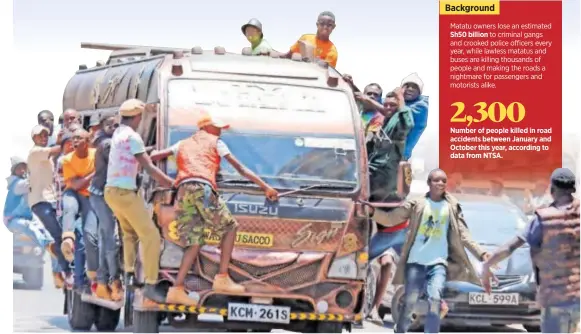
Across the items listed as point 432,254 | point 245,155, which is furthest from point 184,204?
point 432,254

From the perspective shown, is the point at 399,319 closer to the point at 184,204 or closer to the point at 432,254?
the point at 432,254

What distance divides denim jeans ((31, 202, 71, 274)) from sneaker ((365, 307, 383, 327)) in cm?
288

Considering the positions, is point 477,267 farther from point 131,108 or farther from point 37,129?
point 37,129

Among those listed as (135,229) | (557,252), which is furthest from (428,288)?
(135,229)

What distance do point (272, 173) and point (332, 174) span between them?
0.50 m

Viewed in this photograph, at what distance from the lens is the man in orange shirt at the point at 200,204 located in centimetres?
1577

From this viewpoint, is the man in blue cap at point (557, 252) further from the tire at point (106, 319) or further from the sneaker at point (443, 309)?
the tire at point (106, 319)

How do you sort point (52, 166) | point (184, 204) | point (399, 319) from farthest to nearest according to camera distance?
point (52, 166), point (399, 319), point (184, 204)

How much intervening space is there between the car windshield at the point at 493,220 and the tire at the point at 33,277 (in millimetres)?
4838

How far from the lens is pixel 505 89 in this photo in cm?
1786

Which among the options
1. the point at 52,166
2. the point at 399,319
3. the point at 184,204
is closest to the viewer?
the point at 184,204

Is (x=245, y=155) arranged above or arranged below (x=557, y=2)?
below

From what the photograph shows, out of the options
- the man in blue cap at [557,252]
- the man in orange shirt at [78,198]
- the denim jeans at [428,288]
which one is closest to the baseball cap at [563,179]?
the man in blue cap at [557,252]

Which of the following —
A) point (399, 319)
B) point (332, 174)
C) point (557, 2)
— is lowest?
point (399, 319)
